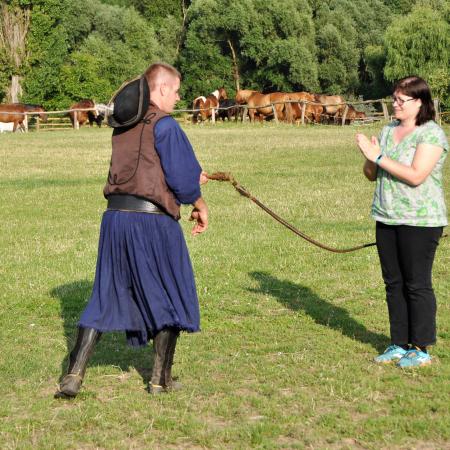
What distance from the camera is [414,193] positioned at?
19.0 feet

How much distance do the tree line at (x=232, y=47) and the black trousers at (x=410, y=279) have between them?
45.3 metres

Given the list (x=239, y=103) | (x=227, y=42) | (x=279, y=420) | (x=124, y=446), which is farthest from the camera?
(x=227, y=42)

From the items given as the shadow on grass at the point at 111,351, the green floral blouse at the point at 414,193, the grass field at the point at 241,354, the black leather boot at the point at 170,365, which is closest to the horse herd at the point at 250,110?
the grass field at the point at 241,354

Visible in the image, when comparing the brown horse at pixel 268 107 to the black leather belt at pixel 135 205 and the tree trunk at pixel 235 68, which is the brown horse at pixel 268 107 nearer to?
the tree trunk at pixel 235 68

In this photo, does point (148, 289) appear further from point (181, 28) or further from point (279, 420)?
point (181, 28)

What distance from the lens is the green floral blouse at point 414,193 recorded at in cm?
575

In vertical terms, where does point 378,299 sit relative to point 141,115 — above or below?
below

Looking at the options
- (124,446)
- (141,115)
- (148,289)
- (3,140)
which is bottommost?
(3,140)

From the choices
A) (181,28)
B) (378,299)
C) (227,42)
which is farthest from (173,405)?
(181,28)

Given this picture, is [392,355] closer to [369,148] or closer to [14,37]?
[369,148]

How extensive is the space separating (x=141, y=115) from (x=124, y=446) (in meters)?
1.87

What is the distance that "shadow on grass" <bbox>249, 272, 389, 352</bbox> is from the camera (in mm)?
6859

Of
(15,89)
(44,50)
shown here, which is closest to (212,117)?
(44,50)

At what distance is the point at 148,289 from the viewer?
209 inches
